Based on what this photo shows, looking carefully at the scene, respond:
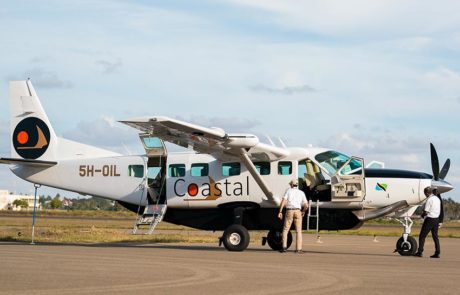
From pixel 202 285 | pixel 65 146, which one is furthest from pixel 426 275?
pixel 65 146

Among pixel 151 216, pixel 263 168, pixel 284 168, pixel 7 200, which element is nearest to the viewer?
pixel 284 168

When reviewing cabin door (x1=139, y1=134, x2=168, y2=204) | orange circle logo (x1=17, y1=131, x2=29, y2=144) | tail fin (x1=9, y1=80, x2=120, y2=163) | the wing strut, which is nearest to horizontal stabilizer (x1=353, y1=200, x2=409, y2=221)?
the wing strut

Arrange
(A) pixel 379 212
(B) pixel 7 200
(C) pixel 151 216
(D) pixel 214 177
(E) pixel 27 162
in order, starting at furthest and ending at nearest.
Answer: (B) pixel 7 200 → (E) pixel 27 162 → (C) pixel 151 216 → (D) pixel 214 177 → (A) pixel 379 212

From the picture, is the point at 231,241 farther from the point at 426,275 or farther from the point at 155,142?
the point at 426,275

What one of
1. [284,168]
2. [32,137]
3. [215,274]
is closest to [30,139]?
[32,137]

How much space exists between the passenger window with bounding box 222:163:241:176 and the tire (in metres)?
1.79

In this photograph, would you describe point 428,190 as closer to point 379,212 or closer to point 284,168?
point 379,212

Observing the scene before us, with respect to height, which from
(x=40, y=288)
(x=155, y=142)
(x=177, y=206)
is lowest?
(x=40, y=288)

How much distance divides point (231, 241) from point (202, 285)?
31.6 ft

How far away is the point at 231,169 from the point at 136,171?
298 centimetres

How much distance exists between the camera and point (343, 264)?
54.2 ft

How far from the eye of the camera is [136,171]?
24.0m

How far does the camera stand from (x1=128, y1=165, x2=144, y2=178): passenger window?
23.9 m

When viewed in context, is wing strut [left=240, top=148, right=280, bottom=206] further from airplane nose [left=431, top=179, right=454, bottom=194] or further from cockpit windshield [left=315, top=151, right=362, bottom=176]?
airplane nose [left=431, top=179, right=454, bottom=194]
